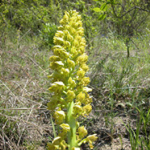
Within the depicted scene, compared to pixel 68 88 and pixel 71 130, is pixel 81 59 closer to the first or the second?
pixel 68 88

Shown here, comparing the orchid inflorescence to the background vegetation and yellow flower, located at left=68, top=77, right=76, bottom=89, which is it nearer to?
yellow flower, located at left=68, top=77, right=76, bottom=89

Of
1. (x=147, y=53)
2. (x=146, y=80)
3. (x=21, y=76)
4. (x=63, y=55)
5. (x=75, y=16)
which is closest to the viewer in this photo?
(x=63, y=55)

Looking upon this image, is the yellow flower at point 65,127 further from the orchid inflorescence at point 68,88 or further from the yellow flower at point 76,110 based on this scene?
the yellow flower at point 76,110

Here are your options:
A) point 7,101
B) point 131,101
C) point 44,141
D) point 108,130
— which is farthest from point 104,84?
point 7,101

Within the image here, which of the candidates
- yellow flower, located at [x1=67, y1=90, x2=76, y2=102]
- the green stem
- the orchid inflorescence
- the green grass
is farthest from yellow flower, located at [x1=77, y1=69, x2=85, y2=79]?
the green grass

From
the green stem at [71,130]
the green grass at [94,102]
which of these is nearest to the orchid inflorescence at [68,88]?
the green stem at [71,130]

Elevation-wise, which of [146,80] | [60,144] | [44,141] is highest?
[146,80]

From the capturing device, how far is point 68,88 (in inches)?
58.3

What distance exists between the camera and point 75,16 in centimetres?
172

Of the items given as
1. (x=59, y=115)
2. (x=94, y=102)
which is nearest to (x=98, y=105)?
(x=94, y=102)

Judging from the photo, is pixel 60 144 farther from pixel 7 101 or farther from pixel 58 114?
pixel 7 101

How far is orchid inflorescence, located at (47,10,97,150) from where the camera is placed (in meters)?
1.42

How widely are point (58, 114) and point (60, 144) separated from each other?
267mm

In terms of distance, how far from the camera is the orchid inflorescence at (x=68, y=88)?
1422mm
